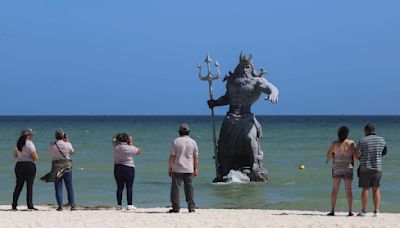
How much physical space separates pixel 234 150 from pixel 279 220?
6.19 metres

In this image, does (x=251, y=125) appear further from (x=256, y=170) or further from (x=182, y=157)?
(x=182, y=157)

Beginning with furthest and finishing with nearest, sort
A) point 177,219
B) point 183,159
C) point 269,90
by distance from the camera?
point 269,90 → point 183,159 → point 177,219

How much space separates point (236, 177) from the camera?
59.9 feet

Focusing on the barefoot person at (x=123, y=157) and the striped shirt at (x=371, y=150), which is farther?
the barefoot person at (x=123, y=157)

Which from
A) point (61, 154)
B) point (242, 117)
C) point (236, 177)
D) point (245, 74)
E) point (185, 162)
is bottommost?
point (236, 177)

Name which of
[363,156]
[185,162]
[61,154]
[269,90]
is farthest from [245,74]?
[363,156]

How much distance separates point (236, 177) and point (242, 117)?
4.21 feet

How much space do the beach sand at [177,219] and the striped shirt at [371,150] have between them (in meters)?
0.74

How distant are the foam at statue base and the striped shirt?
6783 mm

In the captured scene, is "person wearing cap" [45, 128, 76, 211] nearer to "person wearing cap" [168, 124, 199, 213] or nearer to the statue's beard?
"person wearing cap" [168, 124, 199, 213]

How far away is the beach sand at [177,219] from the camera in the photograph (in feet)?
37.3

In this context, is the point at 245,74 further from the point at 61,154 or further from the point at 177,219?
the point at 177,219

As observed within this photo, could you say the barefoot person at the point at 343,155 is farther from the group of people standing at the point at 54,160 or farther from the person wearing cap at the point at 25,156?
the person wearing cap at the point at 25,156

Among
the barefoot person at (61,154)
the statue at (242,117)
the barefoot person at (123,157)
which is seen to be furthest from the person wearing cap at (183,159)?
the statue at (242,117)
